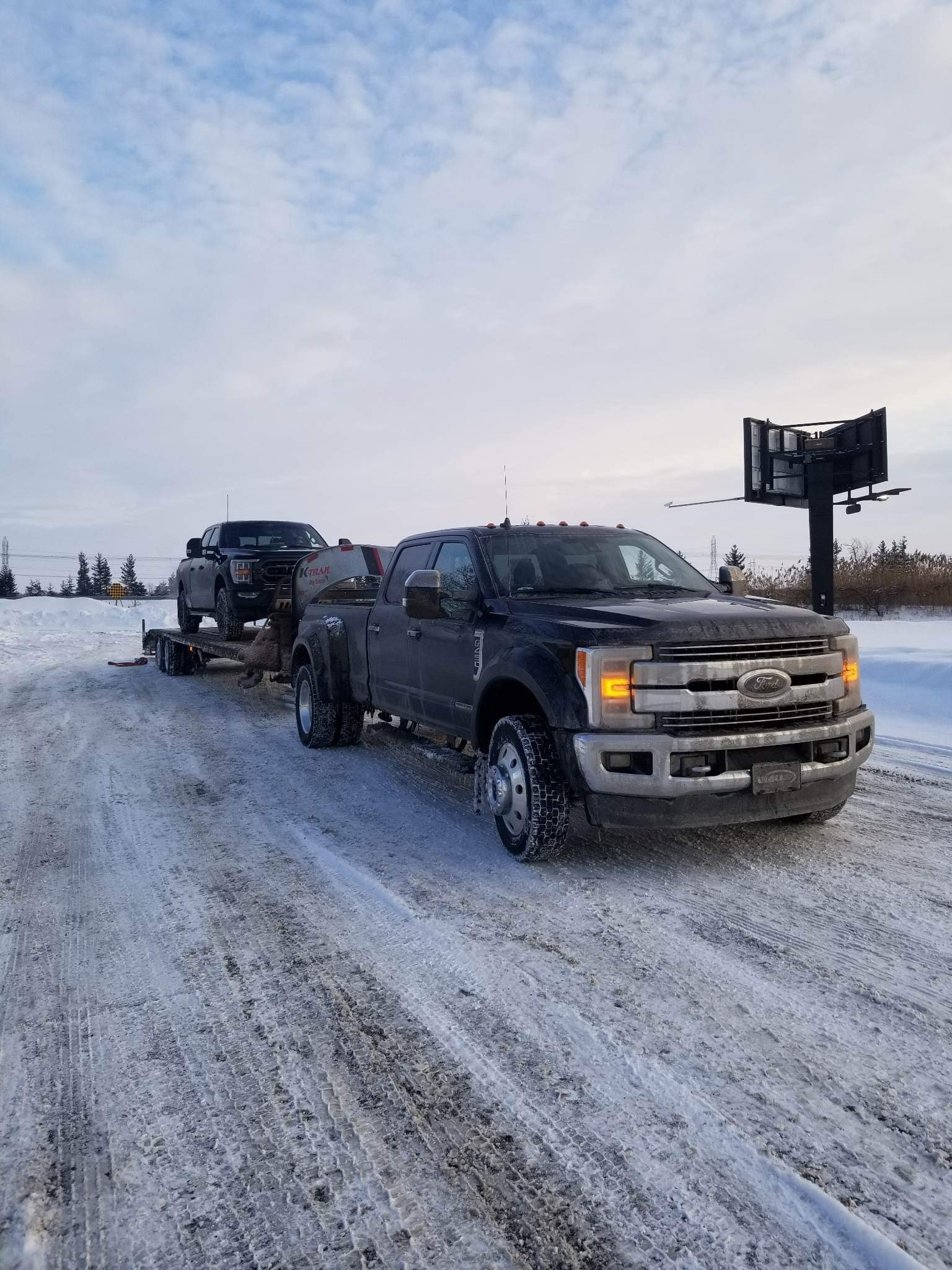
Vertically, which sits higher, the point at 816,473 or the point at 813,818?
the point at 816,473

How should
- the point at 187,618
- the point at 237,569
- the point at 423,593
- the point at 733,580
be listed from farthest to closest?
1. the point at 187,618
2. the point at 237,569
3. the point at 733,580
4. the point at 423,593

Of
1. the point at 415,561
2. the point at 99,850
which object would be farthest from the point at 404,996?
the point at 415,561

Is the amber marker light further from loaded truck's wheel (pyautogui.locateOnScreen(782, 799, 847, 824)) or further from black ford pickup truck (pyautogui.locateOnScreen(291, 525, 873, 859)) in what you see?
loaded truck's wheel (pyautogui.locateOnScreen(782, 799, 847, 824))

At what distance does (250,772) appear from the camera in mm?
7027

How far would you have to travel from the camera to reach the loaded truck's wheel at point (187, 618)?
A: 14.8 metres

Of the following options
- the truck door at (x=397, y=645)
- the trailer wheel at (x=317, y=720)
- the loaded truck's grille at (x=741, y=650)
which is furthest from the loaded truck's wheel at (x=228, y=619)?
the loaded truck's grille at (x=741, y=650)

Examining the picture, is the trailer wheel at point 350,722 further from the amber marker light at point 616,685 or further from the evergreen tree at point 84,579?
the evergreen tree at point 84,579

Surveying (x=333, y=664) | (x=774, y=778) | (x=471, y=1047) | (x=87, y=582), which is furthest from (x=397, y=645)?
(x=87, y=582)

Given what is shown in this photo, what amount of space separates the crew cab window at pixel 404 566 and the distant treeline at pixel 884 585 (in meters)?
15.9

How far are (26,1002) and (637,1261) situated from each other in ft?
7.85

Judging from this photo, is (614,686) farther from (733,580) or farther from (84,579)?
(84,579)

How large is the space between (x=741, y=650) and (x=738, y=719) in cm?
36

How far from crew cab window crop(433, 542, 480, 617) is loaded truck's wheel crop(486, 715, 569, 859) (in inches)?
38.7

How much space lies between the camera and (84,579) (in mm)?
102062
